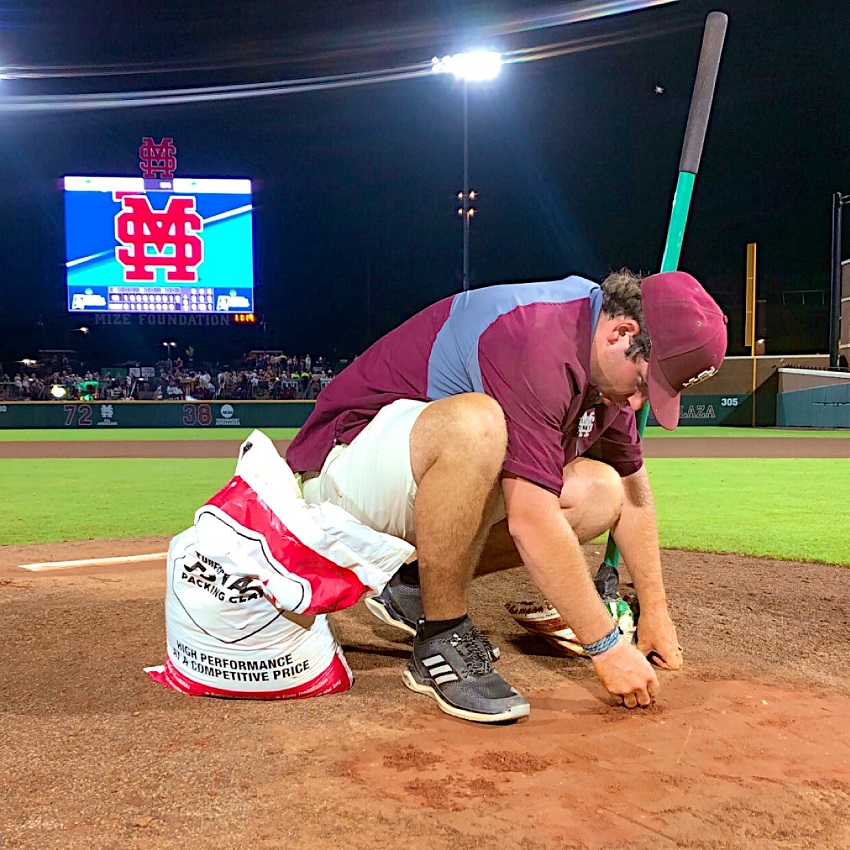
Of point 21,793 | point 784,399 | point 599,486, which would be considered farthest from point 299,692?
point 784,399

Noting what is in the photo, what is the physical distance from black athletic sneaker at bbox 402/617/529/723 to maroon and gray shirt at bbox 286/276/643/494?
Result: 53cm

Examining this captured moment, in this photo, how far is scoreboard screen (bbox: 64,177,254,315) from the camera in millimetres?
21344

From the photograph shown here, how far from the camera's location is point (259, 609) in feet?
7.24

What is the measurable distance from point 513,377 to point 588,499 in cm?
66

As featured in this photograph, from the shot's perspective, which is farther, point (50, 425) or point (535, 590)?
point (50, 425)

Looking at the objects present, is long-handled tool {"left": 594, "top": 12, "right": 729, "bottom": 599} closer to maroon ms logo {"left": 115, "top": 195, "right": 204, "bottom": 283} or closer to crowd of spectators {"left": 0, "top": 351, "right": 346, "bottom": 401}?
maroon ms logo {"left": 115, "top": 195, "right": 204, "bottom": 283}

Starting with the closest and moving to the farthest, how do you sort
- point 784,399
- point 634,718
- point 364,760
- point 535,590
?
point 364,760 → point 634,718 → point 535,590 → point 784,399

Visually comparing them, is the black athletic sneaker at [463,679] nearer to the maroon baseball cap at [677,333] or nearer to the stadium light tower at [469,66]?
the maroon baseball cap at [677,333]

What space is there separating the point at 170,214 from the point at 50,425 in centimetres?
629

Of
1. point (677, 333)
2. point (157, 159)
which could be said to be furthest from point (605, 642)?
point (157, 159)

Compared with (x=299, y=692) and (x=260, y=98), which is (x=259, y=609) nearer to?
(x=299, y=692)

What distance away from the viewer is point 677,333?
2033 millimetres

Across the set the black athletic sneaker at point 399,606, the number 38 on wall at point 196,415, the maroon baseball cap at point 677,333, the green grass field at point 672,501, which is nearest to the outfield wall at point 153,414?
the number 38 on wall at point 196,415

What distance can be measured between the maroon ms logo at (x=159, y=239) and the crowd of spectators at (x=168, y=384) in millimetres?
3743
